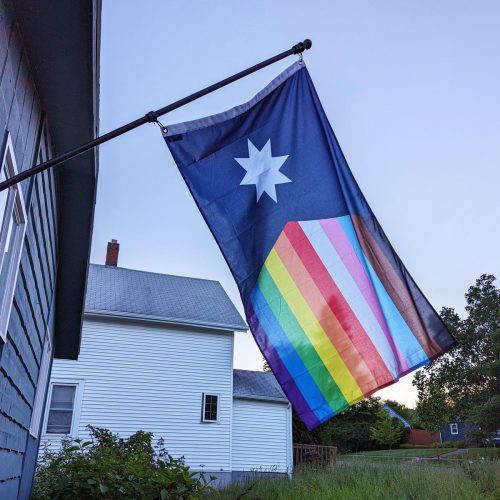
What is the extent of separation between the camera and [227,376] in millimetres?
18328

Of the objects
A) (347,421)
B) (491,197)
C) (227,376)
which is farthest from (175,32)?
(347,421)

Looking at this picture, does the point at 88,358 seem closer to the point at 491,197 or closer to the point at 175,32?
the point at 175,32

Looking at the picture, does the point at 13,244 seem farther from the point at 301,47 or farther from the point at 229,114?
the point at 301,47

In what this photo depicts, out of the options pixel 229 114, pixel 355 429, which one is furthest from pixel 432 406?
pixel 229 114

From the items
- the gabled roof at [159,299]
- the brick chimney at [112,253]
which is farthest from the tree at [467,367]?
the brick chimney at [112,253]

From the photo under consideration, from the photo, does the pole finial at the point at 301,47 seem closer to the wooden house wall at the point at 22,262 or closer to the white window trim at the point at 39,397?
the wooden house wall at the point at 22,262

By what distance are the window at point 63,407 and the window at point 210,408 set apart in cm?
420

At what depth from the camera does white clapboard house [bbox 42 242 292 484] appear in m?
16.1

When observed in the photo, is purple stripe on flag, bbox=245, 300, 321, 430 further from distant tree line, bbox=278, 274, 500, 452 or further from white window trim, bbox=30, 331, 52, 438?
distant tree line, bbox=278, 274, 500, 452

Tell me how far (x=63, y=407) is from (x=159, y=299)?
203 inches

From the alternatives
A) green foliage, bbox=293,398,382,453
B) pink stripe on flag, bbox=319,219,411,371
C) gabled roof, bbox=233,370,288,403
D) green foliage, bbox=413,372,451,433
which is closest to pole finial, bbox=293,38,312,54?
pink stripe on flag, bbox=319,219,411,371

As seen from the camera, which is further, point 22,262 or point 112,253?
point 112,253

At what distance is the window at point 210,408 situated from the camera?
17.5 metres

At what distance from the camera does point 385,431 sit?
43.7 metres
